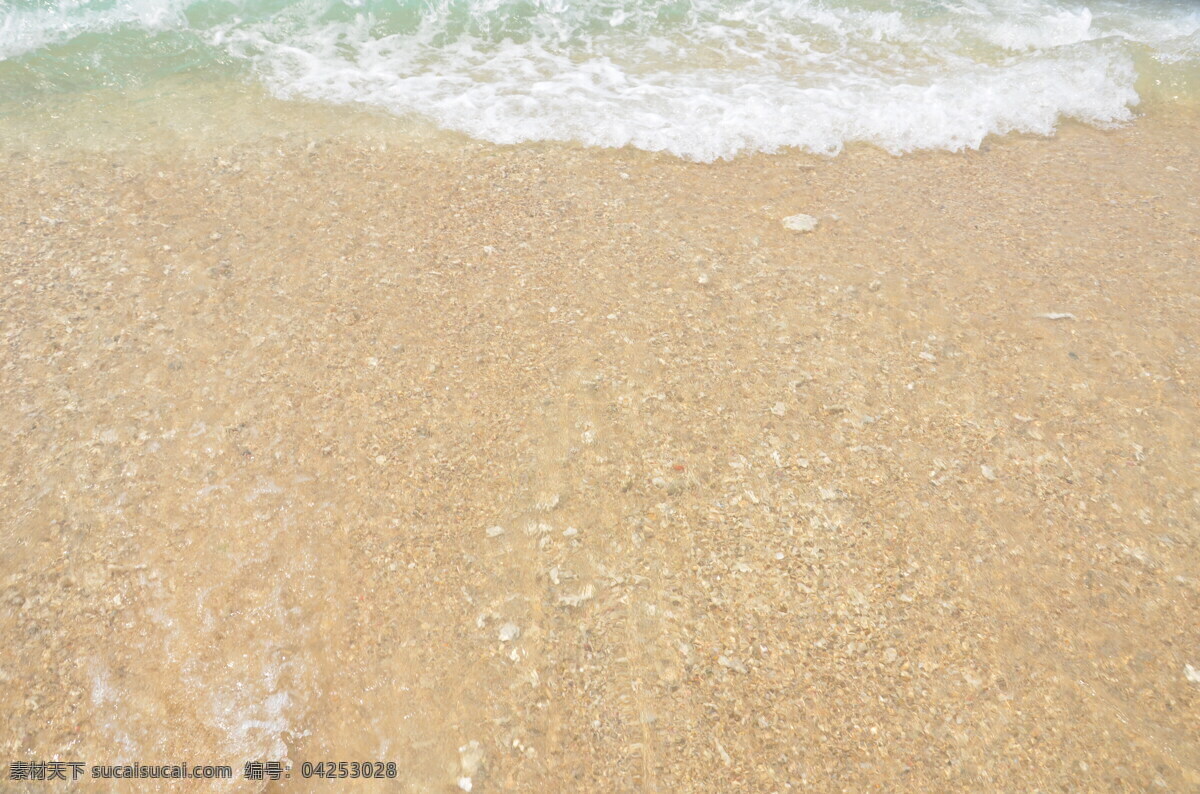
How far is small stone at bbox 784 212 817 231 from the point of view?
3.84 meters

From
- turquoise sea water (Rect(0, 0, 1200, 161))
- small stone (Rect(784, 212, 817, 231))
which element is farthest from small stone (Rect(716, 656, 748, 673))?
turquoise sea water (Rect(0, 0, 1200, 161))

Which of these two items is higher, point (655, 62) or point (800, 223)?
point (655, 62)

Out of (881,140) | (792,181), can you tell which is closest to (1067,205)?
(881,140)

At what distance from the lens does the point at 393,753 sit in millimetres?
1969

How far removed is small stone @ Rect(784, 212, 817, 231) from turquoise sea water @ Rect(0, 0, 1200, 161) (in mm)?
781

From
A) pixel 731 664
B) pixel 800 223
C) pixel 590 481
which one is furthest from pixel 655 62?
pixel 731 664

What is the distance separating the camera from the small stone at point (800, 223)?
384 cm

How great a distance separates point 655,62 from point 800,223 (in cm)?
236

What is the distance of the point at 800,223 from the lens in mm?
3865

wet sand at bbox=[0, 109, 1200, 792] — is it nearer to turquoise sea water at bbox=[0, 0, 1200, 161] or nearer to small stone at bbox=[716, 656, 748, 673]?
small stone at bbox=[716, 656, 748, 673]

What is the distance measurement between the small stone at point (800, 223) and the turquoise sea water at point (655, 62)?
2.56 feet

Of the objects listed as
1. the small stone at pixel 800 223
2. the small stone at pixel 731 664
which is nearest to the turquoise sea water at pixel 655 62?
the small stone at pixel 800 223

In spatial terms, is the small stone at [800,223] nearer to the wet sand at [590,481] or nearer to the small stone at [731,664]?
the wet sand at [590,481]

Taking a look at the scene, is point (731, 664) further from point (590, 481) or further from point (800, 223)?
point (800, 223)
